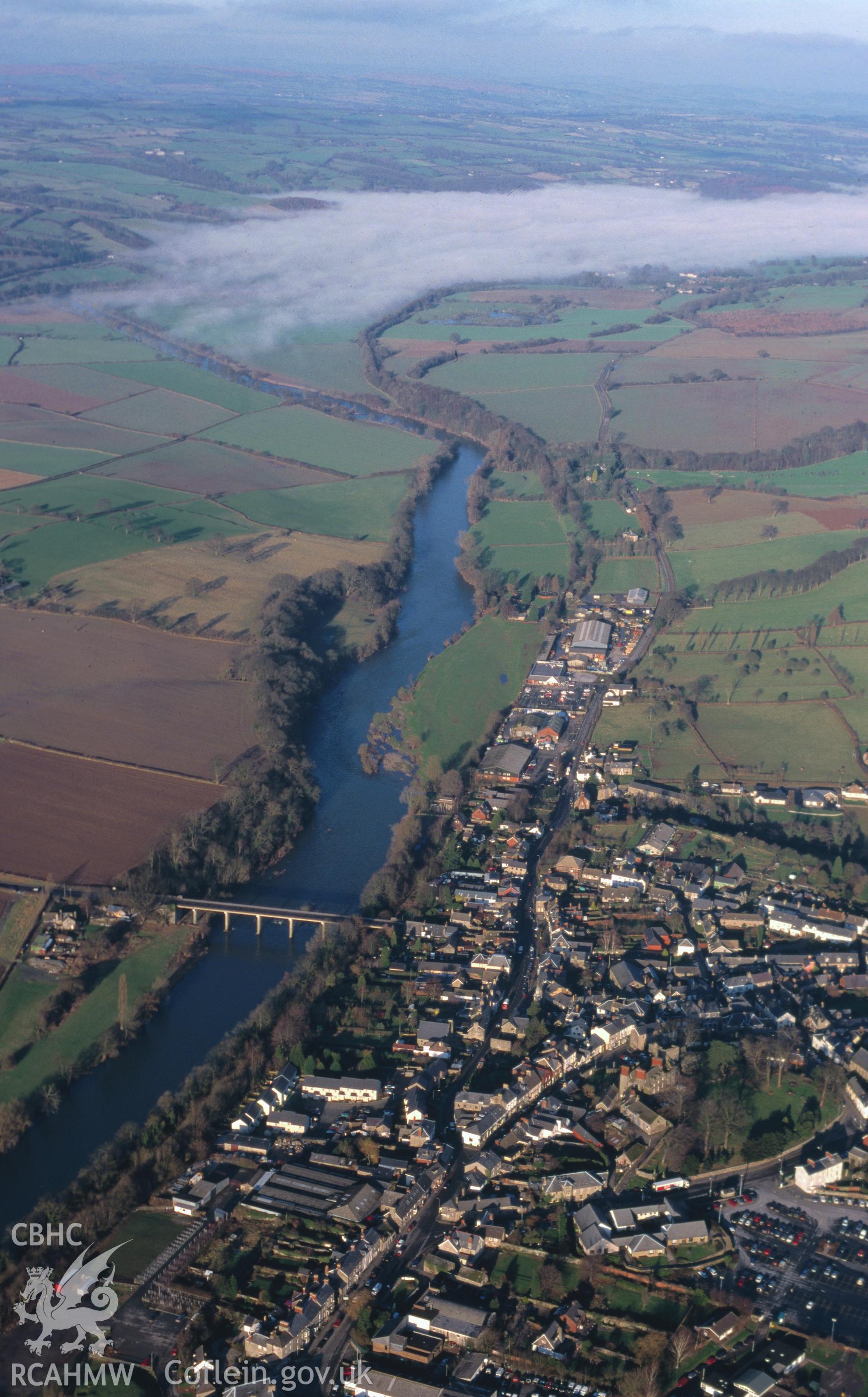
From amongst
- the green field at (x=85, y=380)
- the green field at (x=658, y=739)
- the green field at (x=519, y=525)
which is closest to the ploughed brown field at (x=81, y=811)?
the green field at (x=658, y=739)

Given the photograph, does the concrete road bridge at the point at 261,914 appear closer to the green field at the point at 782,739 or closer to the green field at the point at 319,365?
the green field at the point at 782,739

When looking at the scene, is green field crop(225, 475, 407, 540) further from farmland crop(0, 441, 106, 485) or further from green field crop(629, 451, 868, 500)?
green field crop(629, 451, 868, 500)

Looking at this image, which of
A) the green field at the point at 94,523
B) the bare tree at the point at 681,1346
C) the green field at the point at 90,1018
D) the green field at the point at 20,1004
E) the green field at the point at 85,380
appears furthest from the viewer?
the green field at the point at 85,380

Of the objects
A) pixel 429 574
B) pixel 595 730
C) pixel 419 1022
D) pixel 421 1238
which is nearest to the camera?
pixel 421 1238

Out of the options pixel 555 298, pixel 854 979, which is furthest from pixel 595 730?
pixel 555 298

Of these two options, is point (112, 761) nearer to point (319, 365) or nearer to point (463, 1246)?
point (463, 1246)

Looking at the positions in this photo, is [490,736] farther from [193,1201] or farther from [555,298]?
[555,298]
